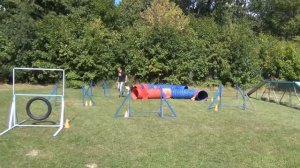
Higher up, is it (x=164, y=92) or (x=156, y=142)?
(x=164, y=92)

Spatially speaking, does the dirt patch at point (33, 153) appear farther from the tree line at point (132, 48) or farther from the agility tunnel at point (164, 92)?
the tree line at point (132, 48)

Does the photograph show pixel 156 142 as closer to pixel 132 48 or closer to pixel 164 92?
pixel 164 92

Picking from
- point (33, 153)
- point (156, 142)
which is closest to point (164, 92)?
point (156, 142)

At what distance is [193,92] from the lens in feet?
77.4

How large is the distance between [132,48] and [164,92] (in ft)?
29.5

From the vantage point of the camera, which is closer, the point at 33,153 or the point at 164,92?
the point at 33,153

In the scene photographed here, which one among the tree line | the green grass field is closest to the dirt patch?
the green grass field

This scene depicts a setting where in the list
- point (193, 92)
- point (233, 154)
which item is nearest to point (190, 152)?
point (233, 154)

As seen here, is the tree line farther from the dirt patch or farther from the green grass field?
the dirt patch

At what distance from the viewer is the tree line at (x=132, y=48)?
1201 inches

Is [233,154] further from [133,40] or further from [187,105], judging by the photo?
[133,40]

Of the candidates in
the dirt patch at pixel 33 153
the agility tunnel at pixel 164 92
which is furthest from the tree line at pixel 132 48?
the dirt patch at pixel 33 153

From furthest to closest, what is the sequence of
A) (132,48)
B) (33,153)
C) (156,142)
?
(132,48) → (156,142) → (33,153)

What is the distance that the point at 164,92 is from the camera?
2297cm
